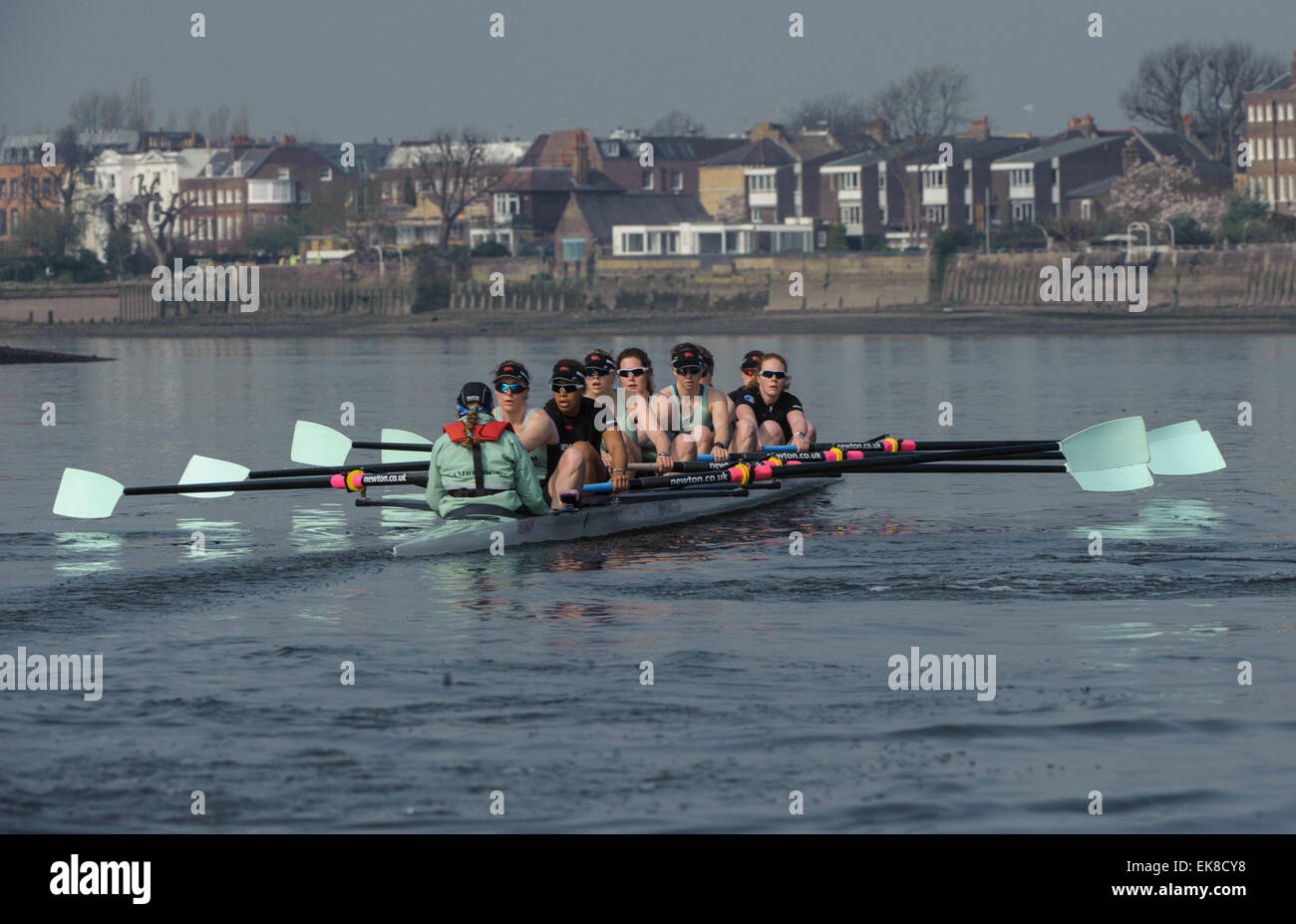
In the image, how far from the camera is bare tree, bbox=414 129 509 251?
137m

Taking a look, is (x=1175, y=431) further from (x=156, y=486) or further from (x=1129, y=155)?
(x=1129, y=155)

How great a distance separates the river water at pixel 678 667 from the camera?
8852 millimetres

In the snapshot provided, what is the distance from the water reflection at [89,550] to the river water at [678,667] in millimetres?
57

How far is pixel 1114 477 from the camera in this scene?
18.8 m

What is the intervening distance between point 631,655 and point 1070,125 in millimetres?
129837

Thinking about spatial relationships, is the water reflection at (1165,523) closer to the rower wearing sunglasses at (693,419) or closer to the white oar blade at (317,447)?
the rower wearing sunglasses at (693,419)

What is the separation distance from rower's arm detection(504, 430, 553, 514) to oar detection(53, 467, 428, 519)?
37.2 inches

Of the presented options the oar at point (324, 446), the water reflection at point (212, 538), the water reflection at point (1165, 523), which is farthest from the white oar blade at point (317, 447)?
the water reflection at point (1165, 523)

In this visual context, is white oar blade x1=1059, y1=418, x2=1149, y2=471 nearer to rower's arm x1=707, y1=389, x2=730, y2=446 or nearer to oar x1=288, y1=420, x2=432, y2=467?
rower's arm x1=707, y1=389, x2=730, y2=446

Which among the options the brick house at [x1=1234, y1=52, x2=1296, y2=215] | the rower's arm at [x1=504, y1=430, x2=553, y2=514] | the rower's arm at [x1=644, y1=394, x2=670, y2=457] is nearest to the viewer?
the rower's arm at [x1=504, y1=430, x2=553, y2=514]

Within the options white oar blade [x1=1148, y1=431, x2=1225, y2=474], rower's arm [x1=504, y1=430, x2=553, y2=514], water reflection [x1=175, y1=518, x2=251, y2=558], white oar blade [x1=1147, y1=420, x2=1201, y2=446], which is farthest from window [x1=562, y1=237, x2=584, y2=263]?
rower's arm [x1=504, y1=430, x2=553, y2=514]

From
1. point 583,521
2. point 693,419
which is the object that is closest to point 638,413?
point 693,419

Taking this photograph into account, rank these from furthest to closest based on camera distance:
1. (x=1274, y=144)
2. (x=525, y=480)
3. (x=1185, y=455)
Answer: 1. (x=1274, y=144)
2. (x=1185, y=455)
3. (x=525, y=480)

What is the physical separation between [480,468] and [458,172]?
127 meters
